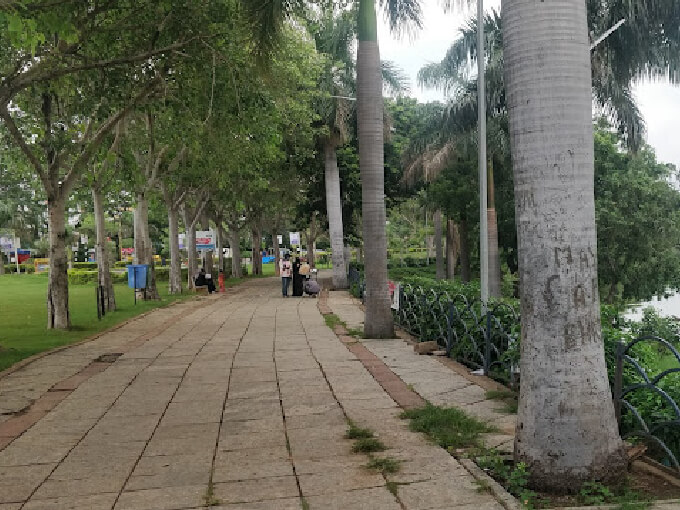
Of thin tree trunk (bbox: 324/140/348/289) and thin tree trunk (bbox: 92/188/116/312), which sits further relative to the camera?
thin tree trunk (bbox: 324/140/348/289)

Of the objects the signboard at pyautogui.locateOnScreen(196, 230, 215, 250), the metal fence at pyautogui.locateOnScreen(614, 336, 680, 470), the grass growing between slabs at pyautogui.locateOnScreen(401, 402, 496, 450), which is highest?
the signboard at pyautogui.locateOnScreen(196, 230, 215, 250)

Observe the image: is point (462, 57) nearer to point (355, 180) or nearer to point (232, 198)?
point (355, 180)

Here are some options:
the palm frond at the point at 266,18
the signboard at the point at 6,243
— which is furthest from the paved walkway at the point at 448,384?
the signboard at the point at 6,243

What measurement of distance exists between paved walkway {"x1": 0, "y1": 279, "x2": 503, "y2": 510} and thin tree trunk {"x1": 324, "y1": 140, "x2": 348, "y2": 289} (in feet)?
54.0

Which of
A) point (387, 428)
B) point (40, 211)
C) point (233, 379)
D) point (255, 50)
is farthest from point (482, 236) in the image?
point (40, 211)

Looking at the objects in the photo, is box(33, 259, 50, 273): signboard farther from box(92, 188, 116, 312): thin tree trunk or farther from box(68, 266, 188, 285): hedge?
box(92, 188, 116, 312): thin tree trunk

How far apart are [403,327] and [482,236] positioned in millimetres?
2340

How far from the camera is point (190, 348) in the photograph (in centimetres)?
1128

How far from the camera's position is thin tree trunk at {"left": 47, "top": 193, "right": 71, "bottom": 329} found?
14.0 meters

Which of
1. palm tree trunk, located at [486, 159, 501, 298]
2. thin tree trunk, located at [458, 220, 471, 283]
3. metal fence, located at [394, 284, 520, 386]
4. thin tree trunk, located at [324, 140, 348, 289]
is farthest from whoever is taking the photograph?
thin tree trunk, located at [458, 220, 471, 283]

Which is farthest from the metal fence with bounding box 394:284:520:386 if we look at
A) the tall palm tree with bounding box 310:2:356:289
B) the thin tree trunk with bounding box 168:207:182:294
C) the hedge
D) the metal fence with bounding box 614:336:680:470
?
the hedge

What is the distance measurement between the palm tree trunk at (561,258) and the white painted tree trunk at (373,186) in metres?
7.37

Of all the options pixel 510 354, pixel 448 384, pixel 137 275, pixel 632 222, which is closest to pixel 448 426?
pixel 510 354

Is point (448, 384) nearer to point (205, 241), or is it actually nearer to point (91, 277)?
point (205, 241)
